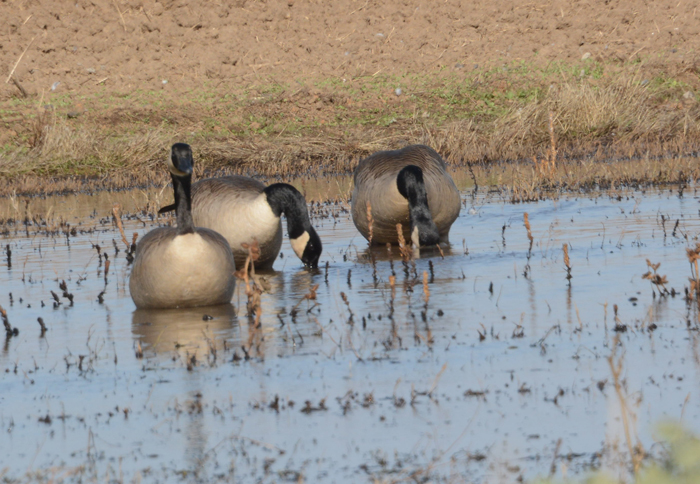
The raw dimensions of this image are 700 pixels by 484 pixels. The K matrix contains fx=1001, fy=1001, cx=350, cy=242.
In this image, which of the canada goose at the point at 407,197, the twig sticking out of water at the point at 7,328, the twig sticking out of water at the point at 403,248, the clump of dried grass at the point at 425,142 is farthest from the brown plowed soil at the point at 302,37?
the twig sticking out of water at the point at 7,328

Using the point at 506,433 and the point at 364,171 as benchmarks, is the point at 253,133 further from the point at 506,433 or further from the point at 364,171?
the point at 506,433

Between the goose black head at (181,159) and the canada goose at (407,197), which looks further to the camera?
the canada goose at (407,197)

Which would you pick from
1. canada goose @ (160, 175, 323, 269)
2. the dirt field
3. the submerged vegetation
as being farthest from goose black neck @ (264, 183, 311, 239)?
the dirt field

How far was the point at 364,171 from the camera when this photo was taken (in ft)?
32.9

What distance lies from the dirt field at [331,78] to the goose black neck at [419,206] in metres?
9.09

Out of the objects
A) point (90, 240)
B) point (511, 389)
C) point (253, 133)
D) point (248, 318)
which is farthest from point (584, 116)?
point (511, 389)

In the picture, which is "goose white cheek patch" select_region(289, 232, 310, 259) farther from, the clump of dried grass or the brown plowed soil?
the brown plowed soil

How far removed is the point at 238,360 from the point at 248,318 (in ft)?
3.89

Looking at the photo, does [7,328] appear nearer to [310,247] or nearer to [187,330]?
[187,330]

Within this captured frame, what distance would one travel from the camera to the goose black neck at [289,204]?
28.0 feet

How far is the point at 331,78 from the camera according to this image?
92.2 feet

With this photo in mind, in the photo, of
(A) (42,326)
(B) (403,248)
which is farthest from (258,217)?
(A) (42,326)

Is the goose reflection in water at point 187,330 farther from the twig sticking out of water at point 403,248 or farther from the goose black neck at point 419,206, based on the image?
the goose black neck at point 419,206

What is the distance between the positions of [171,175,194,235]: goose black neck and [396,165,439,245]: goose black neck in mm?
2554
